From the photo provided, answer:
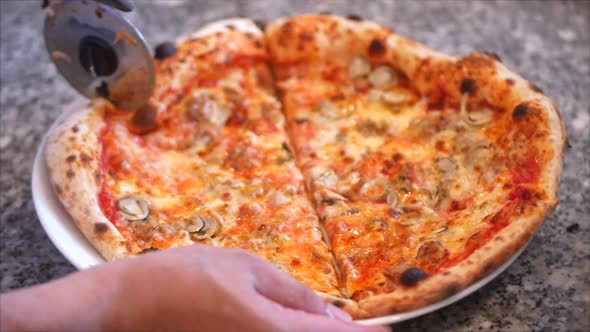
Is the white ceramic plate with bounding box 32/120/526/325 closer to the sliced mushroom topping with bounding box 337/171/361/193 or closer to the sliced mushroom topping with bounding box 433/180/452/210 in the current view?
the sliced mushroom topping with bounding box 433/180/452/210

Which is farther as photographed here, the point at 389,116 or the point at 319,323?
the point at 389,116

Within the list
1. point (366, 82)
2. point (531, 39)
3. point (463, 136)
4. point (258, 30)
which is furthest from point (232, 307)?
point (531, 39)

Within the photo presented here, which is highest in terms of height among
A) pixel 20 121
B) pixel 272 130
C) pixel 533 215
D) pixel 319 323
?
pixel 319 323

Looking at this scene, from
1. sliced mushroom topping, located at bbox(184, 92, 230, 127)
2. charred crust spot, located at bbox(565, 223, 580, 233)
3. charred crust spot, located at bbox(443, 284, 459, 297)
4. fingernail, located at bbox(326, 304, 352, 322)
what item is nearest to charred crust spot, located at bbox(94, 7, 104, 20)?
sliced mushroom topping, located at bbox(184, 92, 230, 127)

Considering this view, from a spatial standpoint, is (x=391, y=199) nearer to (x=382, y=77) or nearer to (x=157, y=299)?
(x=382, y=77)

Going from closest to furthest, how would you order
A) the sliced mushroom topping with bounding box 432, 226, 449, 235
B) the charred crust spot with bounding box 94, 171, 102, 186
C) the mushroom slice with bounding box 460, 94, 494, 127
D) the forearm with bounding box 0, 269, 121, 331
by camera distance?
the forearm with bounding box 0, 269, 121, 331 → the sliced mushroom topping with bounding box 432, 226, 449, 235 → the charred crust spot with bounding box 94, 171, 102, 186 → the mushroom slice with bounding box 460, 94, 494, 127

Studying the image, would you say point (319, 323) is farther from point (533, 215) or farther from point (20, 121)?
point (20, 121)

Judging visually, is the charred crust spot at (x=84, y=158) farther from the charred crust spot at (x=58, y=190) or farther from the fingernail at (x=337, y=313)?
the fingernail at (x=337, y=313)
